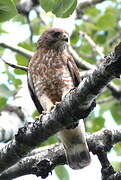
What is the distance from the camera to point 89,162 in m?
5.10

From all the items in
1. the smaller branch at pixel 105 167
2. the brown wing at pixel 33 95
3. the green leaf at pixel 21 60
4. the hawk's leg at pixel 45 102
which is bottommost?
the smaller branch at pixel 105 167

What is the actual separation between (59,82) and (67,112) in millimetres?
1917

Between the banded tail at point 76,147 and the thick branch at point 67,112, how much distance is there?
3.41ft

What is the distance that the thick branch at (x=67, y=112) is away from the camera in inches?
123

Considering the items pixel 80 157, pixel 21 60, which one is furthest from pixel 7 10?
pixel 21 60

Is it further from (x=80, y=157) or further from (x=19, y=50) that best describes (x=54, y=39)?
(x=80, y=157)

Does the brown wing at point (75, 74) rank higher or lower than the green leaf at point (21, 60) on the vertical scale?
lower

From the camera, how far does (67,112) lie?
3.47 meters

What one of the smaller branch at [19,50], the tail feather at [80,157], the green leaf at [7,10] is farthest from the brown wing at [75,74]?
the green leaf at [7,10]

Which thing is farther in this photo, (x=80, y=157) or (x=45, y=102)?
(x=45, y=102)

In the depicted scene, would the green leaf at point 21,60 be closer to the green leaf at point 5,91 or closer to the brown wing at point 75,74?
the green leaf at point 5,91

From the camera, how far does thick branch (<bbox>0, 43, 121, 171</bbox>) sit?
3.13 m

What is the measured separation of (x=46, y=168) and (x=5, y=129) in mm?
654

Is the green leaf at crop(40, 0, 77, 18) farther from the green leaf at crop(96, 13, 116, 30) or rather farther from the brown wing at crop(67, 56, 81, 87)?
the green leaf at crop(96, 13, 116, 30)
